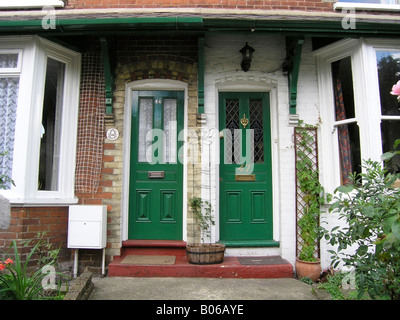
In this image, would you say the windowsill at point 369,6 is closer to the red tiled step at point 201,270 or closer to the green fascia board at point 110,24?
the green fascia board at point 110,24

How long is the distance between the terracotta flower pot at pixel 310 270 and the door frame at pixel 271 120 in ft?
1.85

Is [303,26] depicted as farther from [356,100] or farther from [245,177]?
[245,177]

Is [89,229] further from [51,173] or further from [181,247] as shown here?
[181,247]

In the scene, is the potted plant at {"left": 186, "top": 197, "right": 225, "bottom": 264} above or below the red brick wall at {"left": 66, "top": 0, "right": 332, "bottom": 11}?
below

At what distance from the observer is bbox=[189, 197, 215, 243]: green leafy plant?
4.31 meters

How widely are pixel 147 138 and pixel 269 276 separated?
2660 mm

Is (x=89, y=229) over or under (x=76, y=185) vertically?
under

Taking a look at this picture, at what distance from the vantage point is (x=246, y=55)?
4.42 metres

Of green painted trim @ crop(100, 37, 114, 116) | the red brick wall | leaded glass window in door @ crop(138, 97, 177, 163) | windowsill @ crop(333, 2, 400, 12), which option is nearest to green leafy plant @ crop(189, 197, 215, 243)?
leaded glass window in door @ crop(138, 97, 177, 163)

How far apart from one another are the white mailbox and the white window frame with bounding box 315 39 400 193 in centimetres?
325

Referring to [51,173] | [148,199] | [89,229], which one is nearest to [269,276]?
[148,199]

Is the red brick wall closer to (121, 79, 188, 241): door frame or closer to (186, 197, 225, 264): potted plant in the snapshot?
(121, 79, 188, 241): door frame

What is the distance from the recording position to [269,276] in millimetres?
3928
